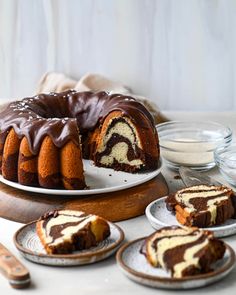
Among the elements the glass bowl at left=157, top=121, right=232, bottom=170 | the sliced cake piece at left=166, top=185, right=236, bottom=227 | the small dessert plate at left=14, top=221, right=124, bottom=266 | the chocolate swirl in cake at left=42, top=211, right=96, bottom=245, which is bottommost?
the glass bowl at left=157, top=121, right=232, bottom=170

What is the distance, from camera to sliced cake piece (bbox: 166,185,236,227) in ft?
5.49

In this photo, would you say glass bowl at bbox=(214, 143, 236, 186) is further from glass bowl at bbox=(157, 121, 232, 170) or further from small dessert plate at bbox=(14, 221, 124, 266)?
small dessert plate at bbox=(14, 221, 124, 266)

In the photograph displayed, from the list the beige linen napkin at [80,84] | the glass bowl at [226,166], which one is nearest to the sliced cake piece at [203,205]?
the glass bowl at [226,166]

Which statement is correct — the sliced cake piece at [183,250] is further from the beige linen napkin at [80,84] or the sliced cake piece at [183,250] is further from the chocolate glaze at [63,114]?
the beige linen napkin at [80,84]

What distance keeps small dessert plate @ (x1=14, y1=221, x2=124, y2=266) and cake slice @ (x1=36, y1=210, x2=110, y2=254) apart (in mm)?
15

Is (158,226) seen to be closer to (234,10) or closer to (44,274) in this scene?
(44,274)

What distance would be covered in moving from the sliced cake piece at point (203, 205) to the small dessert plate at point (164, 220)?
12mm

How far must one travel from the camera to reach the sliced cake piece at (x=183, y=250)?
142 centimetres

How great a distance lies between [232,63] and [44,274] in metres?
1.70

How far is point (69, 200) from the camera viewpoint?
1847mm

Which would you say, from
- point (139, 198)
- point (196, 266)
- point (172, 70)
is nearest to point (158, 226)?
point (139, 198)

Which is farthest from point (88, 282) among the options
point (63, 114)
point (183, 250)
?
point (63, 114)

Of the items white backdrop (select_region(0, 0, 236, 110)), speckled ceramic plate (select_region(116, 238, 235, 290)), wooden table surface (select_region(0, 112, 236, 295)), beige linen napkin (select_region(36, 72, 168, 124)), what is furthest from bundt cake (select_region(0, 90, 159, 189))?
white backdrop (select_region(0, 0, 236, 110))

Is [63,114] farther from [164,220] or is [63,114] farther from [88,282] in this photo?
[88,282]
